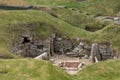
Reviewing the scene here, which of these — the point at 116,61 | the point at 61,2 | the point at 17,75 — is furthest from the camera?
the point at 61,2

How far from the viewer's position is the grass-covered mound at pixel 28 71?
91.1 feet

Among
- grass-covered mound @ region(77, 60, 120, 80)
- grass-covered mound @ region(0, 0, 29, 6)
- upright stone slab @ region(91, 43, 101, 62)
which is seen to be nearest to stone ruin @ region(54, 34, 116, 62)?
upright stone slab @ region(91, 43, 101, 62)

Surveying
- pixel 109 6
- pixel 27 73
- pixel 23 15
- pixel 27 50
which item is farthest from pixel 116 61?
pixel 109 6

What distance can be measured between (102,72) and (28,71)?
5914 millimetres

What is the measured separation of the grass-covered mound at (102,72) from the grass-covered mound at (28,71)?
1.44 meters

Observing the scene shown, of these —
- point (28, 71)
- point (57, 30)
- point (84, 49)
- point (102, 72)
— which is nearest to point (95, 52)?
point (84, 49)

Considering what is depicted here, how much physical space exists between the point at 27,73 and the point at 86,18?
30684 mm

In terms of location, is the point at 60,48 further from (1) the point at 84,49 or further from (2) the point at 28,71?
(2) the point at 28,71

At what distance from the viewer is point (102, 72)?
100ft

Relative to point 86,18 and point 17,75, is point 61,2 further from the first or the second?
point 17,75

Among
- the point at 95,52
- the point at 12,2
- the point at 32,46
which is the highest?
the point at 12,2

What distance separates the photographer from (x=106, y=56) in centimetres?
4766

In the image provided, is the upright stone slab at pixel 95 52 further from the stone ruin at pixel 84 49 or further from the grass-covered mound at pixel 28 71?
the grass-covered mound at pixel 28 71

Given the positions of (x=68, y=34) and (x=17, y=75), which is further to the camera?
(x=68, y=34)
